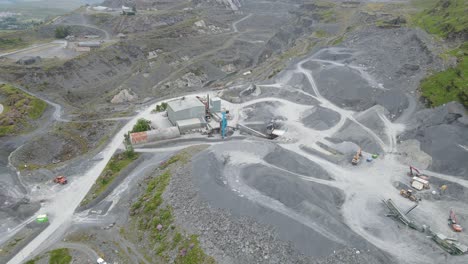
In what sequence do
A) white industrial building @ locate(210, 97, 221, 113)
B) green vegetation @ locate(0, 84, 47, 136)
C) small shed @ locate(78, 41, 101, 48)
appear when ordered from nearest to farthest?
green vegetation @ locate(0, 84, 47, 136) < white industrial building @ locate(210, 97, 221, 113) < small shed @ locate(78, 41, 101, 48)

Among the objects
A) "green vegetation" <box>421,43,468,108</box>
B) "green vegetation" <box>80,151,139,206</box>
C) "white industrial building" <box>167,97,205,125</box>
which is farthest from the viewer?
"white industrial building" <box>167,97,205,125</box>

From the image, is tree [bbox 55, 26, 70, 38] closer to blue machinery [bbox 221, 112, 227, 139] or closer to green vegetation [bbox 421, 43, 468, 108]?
blue machinery [bbox 221, 112, 227, 139]

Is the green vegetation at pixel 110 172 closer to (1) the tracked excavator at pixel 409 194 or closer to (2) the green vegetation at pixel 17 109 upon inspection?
(2) the green vegetation at pixel 17 109

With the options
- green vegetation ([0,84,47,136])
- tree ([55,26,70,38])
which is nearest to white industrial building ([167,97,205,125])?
green vegetation ([0,84,47,136])

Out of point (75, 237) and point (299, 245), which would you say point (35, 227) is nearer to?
point (75, 237)

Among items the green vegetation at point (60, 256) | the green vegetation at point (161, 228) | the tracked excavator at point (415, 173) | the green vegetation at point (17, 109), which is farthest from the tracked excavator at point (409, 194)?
the green vegetation at point (17, 109)

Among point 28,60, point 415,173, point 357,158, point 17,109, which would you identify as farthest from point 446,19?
point 28,60
